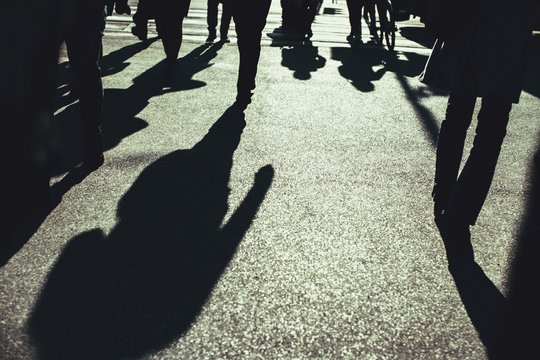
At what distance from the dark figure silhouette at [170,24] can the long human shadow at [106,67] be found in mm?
836

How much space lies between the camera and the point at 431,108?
530 cm

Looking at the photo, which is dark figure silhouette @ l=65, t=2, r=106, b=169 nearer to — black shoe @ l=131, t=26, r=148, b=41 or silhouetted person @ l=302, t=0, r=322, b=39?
black shoe @ l=131, t=26, r=148, b=41

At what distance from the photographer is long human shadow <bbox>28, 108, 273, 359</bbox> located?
1.96m

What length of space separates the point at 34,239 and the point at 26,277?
37 cm

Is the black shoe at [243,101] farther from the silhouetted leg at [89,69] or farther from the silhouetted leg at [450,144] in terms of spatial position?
the silhouetted leg at [450,144]

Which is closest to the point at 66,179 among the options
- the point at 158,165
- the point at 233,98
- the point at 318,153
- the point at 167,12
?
the point at 158,165

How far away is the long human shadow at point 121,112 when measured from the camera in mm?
3689

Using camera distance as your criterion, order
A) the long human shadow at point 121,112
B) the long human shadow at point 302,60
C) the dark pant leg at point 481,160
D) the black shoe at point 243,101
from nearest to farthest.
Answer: the dark pant leg at point 481,160 < the long human shadow at point 121,112 < the black shoe at point 243,101 < the long human shadow at point 302,60

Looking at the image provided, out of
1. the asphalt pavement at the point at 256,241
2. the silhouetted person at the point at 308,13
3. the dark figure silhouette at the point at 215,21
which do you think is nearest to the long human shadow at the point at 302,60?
the silhouetted person at the point at 308,13

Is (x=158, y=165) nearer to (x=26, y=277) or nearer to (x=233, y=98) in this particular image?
(x=26, y=277)

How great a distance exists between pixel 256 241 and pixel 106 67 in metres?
4.61

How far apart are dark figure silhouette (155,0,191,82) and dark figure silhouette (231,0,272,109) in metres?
1.08

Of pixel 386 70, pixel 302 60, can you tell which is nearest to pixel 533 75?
pixel 386 70

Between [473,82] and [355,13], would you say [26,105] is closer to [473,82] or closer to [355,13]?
[473,82]
